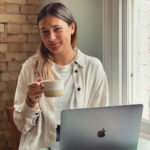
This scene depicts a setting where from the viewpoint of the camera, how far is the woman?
1.66 metres

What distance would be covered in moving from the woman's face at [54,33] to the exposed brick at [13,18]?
3.32 ft

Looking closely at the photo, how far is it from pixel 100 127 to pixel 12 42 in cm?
173

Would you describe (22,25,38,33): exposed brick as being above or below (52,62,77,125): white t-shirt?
above

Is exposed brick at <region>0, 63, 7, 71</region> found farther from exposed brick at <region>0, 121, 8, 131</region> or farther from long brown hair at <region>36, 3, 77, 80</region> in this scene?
long brown hair at <region>36, 3, 77, 80</region>

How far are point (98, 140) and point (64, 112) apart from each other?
20cm

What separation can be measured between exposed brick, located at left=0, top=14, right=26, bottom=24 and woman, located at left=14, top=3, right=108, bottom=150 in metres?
0.95

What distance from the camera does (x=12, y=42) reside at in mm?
2619

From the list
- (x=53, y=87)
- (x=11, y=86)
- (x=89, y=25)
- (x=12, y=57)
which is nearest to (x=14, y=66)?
(x=12, y=57)

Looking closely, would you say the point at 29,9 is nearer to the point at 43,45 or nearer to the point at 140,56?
the point at 43,45

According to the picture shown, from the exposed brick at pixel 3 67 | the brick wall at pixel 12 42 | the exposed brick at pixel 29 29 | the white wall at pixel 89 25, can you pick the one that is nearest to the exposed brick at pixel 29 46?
the brick wall at pixel 12 42

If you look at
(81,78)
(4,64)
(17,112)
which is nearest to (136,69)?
(81,78)

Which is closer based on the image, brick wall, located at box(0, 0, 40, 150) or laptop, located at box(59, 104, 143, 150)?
laptop, located at box(59, 104, 143, 150)

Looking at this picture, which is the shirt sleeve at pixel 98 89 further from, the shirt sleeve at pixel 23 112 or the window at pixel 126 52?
the shirt sleeve at pixel 23 112

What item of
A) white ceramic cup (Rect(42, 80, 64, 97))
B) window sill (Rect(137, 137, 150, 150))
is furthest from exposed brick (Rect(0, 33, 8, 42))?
window sill (Rect(137, 137, 150, 150))
